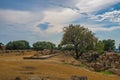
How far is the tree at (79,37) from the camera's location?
59.3 metres

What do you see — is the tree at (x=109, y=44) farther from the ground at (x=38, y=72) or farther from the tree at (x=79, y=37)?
the ground at (x=38, y=72)

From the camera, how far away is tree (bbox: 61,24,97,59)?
59312 millimetres

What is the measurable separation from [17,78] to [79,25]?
1651 inches

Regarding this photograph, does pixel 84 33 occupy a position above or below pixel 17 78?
above

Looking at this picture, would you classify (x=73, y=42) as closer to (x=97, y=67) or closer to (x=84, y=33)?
(x=84, y=33)

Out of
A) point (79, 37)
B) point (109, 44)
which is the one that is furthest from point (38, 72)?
point (109, 44)

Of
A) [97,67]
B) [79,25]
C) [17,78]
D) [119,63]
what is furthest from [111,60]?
[17,78]

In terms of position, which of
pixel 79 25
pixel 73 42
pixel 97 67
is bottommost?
Result: pixel 97 67

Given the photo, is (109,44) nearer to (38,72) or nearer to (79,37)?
(79,37)

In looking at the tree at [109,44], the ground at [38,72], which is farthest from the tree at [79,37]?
the tree at [109,44]

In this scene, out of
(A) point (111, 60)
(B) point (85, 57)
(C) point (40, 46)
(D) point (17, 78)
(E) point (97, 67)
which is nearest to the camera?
(D) point (17, 78)

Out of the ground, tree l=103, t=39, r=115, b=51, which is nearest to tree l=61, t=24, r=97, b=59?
the ground

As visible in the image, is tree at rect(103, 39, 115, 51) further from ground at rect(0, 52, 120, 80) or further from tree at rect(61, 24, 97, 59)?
ground at rect(0, 52, 120, 80)

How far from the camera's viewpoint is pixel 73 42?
198 ft
